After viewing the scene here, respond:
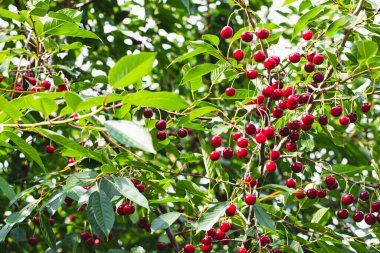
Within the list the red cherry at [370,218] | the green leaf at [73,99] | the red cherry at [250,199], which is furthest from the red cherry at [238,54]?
the green leaf at [73,99]

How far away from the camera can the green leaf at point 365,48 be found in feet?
5.65

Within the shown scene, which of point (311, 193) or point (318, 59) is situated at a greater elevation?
point (318, 59)

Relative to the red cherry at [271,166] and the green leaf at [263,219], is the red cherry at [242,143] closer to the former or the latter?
the red cherry at [271,166]

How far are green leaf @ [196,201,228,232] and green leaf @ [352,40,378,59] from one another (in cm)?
69

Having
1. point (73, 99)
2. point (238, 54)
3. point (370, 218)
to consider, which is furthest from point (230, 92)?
point (73, 99)

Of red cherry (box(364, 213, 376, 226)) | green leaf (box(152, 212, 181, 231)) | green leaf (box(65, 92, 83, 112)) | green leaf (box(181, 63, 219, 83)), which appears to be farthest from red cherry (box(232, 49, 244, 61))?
green leaf (box(65, 92, 83, 112))

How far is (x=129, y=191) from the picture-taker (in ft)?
5.30

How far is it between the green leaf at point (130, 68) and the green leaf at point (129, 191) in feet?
1.96

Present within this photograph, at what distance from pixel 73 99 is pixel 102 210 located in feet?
2.18

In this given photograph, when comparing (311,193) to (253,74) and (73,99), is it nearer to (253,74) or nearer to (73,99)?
(253,74)

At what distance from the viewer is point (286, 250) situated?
6.29 feet

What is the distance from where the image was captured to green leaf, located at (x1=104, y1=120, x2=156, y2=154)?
945mm

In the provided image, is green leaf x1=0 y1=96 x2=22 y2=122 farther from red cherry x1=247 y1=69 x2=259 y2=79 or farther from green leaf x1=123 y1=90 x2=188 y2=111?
red cherry x1=247 y1=69 x2=259 y2=79

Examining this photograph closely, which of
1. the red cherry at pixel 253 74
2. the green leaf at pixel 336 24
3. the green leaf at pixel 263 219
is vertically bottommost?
the green leaf at pixel 263 219
